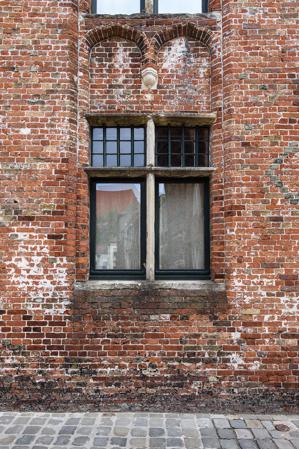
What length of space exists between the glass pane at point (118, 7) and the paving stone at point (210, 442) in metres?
5.84

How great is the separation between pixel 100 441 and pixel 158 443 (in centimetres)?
63

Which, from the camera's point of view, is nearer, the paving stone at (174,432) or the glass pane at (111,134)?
the paving stone at (174,432)

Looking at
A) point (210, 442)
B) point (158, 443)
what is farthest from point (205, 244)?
point (158, 443)

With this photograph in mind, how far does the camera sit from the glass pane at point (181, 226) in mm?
5625

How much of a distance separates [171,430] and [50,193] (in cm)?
332

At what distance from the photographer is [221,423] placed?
4711 mm

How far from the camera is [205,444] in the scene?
4180mm

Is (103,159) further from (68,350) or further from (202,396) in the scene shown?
(202,396)

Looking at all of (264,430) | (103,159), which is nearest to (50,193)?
(103,159)

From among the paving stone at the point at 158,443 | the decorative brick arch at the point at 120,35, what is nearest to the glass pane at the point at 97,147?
the decorative brick arch at the point at 120,35

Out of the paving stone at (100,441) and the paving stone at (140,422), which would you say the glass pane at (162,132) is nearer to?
the paving stone at (140,422)

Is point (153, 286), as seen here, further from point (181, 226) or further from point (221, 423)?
point (221, 423)

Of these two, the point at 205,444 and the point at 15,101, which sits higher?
the point at 15,101

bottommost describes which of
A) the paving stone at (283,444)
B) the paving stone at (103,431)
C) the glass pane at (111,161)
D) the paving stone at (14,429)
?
the paving stone at (283,444)
